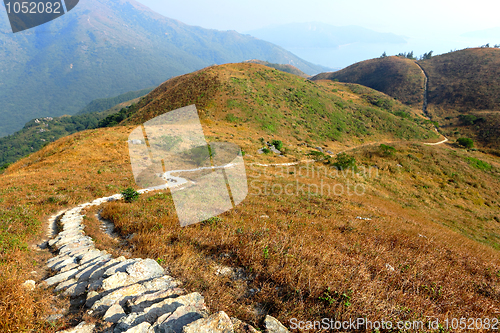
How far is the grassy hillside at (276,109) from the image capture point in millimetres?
50713

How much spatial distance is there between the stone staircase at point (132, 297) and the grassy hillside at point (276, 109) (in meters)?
40.5

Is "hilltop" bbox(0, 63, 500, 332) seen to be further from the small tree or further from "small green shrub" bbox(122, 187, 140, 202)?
the small tree

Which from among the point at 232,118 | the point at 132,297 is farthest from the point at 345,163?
the point at 132,297

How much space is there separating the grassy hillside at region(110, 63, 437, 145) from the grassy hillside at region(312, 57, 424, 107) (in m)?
36.6

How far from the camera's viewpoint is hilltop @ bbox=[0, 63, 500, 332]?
379 centimetres

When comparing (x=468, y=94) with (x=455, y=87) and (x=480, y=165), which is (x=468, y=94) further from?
(x=480, y=165)

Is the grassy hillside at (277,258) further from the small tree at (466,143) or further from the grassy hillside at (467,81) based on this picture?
the grassy hillside at (467,81)

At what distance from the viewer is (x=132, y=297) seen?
3.64 metres

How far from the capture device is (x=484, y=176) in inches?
1226

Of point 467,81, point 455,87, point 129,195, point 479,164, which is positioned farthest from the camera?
point 455,87

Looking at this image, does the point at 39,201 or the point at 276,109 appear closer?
the point at 39,201

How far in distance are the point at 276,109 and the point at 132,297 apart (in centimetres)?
5619

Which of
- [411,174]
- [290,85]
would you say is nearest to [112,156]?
[411,174]

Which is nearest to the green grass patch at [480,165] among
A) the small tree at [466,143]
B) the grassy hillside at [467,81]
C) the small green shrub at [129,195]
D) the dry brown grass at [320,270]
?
the small tree at [466,143]
